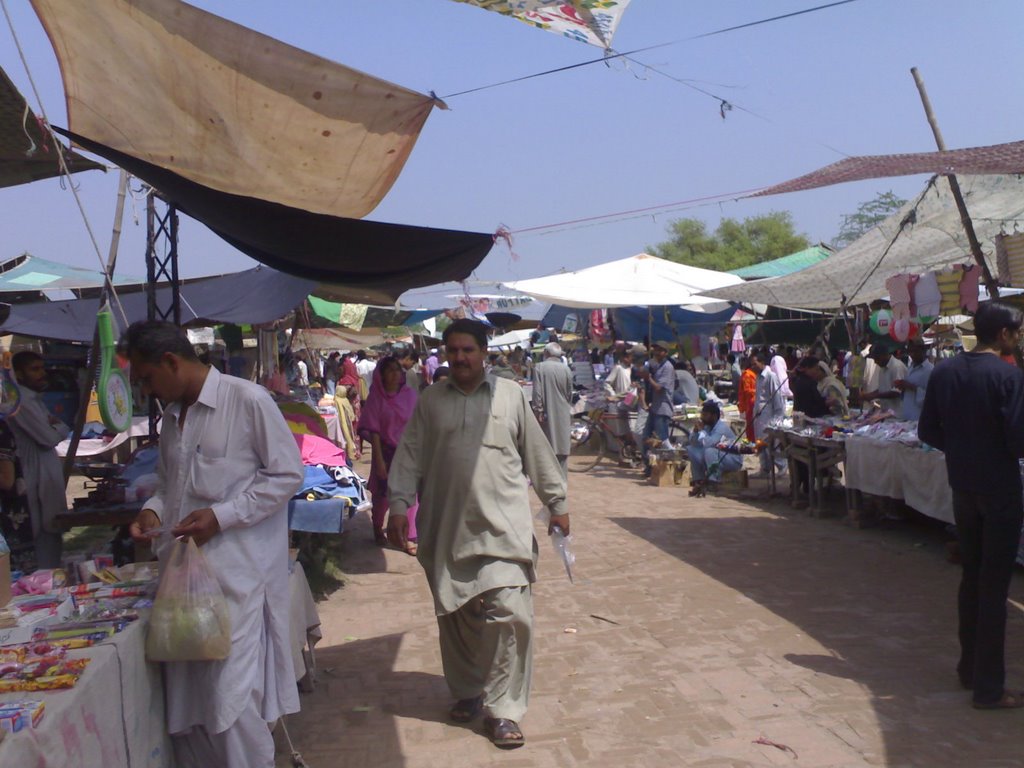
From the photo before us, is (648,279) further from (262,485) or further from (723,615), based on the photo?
(262,485)

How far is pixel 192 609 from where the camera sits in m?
2.99

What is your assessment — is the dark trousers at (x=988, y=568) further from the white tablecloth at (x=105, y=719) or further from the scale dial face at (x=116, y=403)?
the scale dial face at (x=116, y=403)

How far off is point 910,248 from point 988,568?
6906 mm

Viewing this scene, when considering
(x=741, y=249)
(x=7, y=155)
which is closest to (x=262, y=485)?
(x=7, y=155)

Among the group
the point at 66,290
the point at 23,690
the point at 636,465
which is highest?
the point at 66,290

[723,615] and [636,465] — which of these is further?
[636,465]

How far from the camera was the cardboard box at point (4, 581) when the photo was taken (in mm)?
3288

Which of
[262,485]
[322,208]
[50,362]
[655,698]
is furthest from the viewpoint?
[50,362]

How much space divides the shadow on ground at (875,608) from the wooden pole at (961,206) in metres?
2.18

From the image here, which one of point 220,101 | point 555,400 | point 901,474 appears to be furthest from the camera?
point 555,400

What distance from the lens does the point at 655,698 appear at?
4680 mm

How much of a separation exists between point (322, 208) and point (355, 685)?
2545 mm

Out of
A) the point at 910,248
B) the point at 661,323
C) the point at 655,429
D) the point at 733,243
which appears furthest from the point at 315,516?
the point at 733,243

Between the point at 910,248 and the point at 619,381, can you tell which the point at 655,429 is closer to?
the point at 619,381
